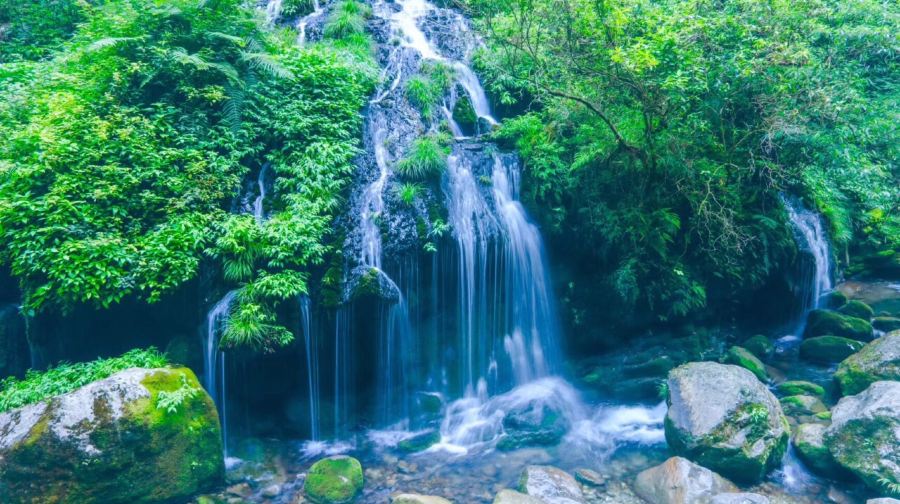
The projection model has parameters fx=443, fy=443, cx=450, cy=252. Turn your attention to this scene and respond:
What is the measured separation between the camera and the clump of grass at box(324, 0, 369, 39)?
37.9 feet

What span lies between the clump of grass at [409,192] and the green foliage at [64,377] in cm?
434

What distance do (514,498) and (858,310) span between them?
965 centimetres

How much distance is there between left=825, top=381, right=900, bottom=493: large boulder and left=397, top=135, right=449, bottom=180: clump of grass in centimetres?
698

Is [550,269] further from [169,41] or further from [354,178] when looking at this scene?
[169,41]

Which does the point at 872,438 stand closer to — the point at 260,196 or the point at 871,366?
the point at 871,366

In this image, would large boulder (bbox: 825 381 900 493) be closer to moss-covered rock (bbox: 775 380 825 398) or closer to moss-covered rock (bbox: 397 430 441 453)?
moss-covered rock (bbox: 775 380 825 398)

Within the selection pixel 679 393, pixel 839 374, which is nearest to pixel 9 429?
pixel 679 393

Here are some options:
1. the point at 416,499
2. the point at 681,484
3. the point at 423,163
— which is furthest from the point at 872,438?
the point at 423,163

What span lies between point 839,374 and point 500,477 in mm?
5920

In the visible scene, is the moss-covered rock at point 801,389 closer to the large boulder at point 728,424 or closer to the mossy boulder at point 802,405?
the mossy boulder at point 802,405

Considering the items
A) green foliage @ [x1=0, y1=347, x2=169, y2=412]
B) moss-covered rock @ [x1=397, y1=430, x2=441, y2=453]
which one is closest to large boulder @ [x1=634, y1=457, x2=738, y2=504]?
moss-covered rock @ [x1=397, y1=430, x2=441, y2=453]

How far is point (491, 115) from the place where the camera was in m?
10.6

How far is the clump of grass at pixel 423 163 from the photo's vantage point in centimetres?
823

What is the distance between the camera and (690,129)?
8.11 meters
